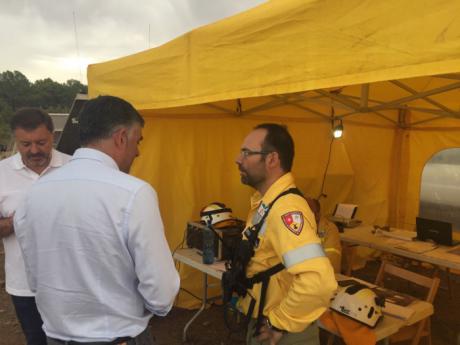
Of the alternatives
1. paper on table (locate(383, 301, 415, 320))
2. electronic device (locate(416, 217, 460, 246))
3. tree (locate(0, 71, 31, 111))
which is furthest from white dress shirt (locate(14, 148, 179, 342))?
tree (locate(0, 71, 31, 111))

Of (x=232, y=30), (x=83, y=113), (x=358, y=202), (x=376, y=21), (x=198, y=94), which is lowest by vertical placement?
(x=358, y=202)

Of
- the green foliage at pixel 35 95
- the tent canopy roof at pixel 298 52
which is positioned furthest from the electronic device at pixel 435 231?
the green foliage at pixel 35 95

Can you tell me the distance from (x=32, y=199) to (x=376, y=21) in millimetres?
1679

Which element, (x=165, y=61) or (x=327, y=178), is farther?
(x=327, y=178)

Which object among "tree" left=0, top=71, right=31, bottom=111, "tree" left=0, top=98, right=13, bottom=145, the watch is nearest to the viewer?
the watch

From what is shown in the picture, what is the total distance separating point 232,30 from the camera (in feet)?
7.50

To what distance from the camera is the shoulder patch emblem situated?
1626 millimetres

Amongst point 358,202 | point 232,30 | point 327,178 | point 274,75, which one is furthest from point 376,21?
point 358,202

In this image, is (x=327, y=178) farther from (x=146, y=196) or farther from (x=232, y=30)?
(x=146, y=196)

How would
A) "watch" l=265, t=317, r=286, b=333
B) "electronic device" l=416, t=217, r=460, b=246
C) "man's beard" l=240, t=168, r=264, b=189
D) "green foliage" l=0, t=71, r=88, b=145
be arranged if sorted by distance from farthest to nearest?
1. "green foliage" l=0, t=71, r=88, b=145
2. "electronic device" l=416, t=217, r=460, b=246
3. "man's beard" l=240, t=168, r=264, b=189
4. "watch" l=265, t=317, r=286, b=333

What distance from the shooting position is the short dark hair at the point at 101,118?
4.51 feet

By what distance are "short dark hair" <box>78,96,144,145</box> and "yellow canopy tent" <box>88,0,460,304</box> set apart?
3.26 ft

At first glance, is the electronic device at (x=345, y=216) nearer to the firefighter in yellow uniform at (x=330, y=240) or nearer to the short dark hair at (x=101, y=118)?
the firefighter in yellow uniform at (x=330, y=240)

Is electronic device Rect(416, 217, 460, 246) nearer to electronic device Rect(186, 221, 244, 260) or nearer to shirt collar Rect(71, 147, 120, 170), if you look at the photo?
electronic device Rect(186, 221, 244, 260)
